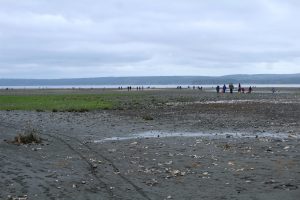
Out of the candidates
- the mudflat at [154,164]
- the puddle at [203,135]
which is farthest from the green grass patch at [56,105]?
the puddle at [203,135]

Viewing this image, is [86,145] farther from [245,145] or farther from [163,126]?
[163,126]

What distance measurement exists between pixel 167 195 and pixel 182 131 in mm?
13975

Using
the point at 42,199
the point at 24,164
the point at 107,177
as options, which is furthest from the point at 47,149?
the point at 42,199

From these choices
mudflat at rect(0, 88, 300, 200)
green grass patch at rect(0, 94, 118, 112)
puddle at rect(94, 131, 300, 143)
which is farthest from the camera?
green grass patch at rect(0, 94, 118, 112)

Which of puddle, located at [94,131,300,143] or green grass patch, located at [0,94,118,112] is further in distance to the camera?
green grass patch, located at [0,94,118,112]

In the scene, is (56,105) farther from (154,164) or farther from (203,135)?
(154,164)

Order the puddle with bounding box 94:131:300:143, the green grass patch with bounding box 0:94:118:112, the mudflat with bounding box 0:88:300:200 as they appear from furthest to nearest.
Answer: the green grass patch with bounding box 0:94:118:112
the puddle with bounding box 94:131:300:143
the mudflat with bounding box 0:88:300:200

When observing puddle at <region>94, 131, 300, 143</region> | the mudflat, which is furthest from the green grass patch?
puddle at <region>94, 131, 300, 143</region>

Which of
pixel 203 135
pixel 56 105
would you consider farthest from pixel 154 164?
pixel 56 105

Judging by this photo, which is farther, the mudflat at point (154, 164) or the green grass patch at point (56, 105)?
the green grass patch at point (56, 105)

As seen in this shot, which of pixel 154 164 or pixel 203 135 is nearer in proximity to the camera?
pixel 154 164

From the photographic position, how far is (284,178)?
1280 centimetres

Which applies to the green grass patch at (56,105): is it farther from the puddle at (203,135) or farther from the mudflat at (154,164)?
the puddle at (203,135)

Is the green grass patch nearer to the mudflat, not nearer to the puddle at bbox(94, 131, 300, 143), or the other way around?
the mudflat
